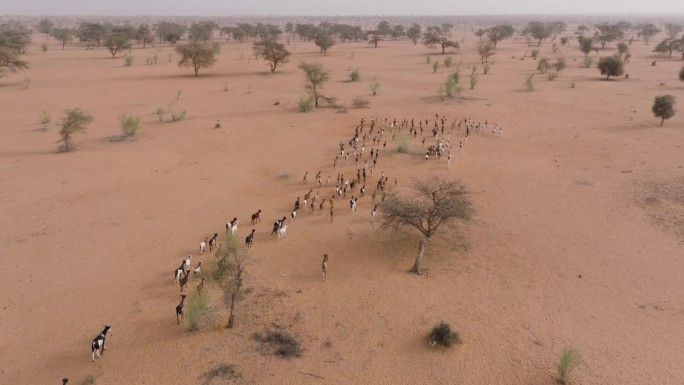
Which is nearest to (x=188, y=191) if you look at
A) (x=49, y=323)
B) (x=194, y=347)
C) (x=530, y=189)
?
(x=49, y=323)

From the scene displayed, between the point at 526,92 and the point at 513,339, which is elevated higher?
the point at 526,92

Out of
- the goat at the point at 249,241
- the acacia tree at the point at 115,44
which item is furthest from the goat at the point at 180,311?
the acacia tree at the point at 115,44

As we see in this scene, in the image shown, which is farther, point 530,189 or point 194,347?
point 530,189

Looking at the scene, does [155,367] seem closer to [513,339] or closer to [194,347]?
[194,347]

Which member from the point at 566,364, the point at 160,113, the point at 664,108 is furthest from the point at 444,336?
the point at 664,108

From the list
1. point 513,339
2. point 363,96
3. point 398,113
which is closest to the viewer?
point 513,339

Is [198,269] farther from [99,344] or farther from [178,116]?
[178,116]

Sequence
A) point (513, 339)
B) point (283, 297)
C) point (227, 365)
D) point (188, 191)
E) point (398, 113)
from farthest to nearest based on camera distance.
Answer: point (398, 113), point (188, 191), point (283, 297), point (513, 339), point (227, 365)
